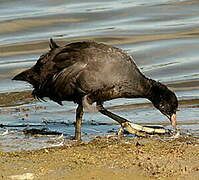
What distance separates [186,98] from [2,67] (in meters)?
3.92

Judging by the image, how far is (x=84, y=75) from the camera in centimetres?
781

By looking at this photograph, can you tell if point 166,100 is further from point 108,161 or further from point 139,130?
point 108,161

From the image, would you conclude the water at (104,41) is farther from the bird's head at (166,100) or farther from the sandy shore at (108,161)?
the sandy shore at (108,161)

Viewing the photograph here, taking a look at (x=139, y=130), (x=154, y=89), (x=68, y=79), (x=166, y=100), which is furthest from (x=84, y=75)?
(x=166, y=100)

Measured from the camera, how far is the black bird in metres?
7.85

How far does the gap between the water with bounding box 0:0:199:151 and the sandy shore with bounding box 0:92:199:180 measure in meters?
0.74

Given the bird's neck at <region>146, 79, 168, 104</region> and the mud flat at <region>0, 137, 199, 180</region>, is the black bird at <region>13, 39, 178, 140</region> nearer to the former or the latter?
the bird's neck at <region>146, 79, 168, 104</region>

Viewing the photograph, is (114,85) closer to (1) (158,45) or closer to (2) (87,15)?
(1) (158,45)

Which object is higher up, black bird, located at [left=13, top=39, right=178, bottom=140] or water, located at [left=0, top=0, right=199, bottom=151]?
black bird, located at [left=13, top=39, right=178, bottom=140]

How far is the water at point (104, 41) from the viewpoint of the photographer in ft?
29.9

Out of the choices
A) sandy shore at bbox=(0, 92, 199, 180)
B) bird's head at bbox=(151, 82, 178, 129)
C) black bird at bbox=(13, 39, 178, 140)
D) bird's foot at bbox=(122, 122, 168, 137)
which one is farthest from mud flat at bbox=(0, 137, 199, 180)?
bird's head at bbox=(151, 82, 178, 129)

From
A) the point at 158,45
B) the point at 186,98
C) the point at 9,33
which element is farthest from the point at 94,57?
the point at 9,33

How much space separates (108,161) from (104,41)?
26.3ft

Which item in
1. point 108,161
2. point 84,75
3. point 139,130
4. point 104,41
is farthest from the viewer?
point 104,41
